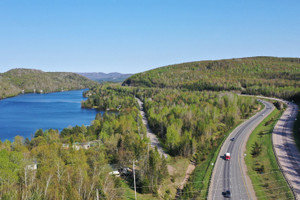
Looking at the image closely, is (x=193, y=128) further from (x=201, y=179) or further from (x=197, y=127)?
(x=201, y=179)

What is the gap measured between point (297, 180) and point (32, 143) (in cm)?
6003

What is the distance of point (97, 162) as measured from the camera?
37344 mm

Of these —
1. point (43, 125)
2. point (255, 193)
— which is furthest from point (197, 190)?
point (43, 125)

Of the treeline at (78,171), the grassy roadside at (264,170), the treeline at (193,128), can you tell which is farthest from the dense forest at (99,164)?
the grassy roadside at (264,170)

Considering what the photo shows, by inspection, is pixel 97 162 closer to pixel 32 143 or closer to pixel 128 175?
pixel 128 175

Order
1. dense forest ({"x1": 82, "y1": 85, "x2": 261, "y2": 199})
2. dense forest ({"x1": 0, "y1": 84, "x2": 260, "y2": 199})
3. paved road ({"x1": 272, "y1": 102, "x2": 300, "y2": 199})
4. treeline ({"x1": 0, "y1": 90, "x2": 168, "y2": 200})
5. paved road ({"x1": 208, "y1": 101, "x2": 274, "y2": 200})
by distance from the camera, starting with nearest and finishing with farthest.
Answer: treeline ({"x1": 0, "y1": 90, "x2": 168, "y2": 200}) → dense forest ({"x1": 0, "y1": 84, "x2": 260, "y2": 199}) → paved road ({"x1": 208, "y1": 101, "x2": 274, "y2": 200}) → paved road ({"x1": 272, "y1": 102, "x2": 300, "y2": 199}) → dense forest ({"x1": 82, "y1": 85, "x2": 261, "y2": 199})

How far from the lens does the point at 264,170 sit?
42.8 meters

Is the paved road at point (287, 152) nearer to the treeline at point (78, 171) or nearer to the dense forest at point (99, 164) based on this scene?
the dense forest at point (99, 164)

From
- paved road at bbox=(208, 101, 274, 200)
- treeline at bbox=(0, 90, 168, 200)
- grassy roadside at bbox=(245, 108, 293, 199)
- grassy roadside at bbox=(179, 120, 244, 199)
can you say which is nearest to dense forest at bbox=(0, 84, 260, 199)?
treeline at bbox=(0, 90, 168, 200)

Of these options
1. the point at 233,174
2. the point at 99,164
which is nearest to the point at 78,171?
the point at 99,164

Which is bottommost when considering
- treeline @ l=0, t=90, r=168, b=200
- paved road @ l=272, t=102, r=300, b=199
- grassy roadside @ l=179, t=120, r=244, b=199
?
grassy roadside @ l=179, t=120, r=244, b=199

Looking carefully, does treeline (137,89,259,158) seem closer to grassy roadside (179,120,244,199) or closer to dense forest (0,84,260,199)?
dense forest (0,84,260,199)

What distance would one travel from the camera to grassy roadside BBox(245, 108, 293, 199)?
3503 cm

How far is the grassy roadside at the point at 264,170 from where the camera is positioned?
115 ft
